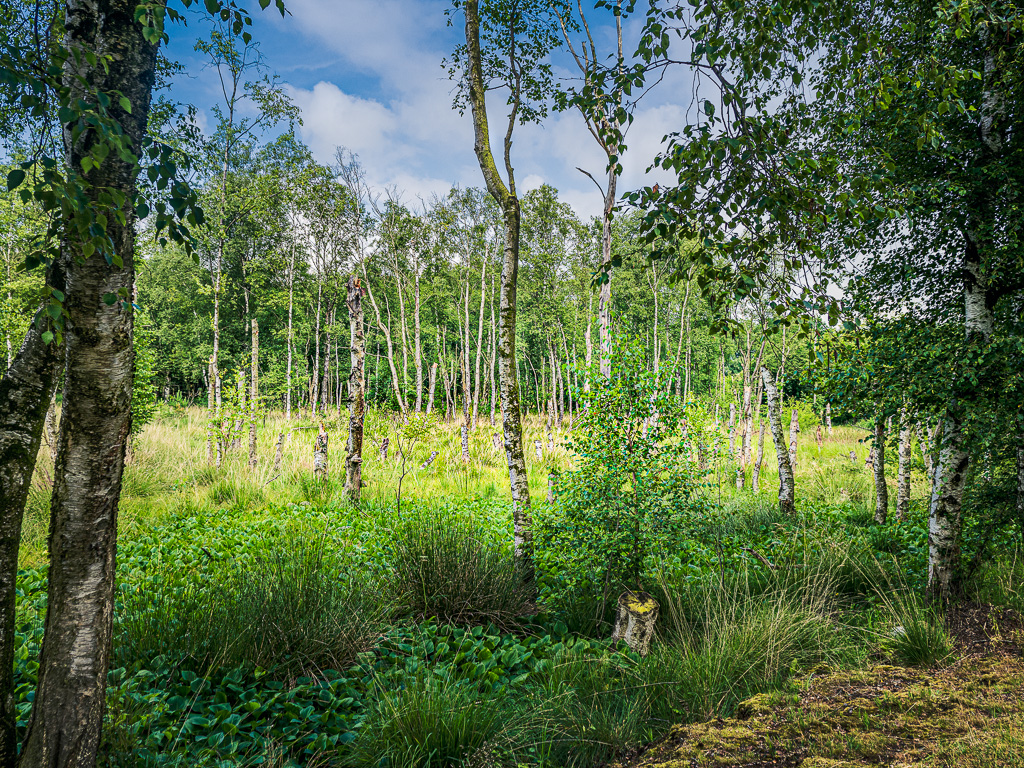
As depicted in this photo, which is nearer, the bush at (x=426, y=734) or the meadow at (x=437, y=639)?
the bush at (x=426, y=734)

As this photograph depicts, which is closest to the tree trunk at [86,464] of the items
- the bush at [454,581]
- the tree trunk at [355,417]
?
the bush at [454,581]

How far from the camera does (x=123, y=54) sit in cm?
193

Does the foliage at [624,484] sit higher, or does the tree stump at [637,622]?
the foliage at [624,484]

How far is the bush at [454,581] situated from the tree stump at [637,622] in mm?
990

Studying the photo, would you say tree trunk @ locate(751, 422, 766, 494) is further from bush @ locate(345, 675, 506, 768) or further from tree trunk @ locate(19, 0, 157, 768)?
tree trunk @ locate(19, 0, 157, 768)

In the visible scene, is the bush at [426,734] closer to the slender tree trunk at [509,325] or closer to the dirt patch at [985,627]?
the slender tree trunk at [509,325]

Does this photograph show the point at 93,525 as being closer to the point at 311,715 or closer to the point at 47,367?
the point at 47,367

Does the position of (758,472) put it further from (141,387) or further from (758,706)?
(141,387)

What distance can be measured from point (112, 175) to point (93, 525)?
1506mm

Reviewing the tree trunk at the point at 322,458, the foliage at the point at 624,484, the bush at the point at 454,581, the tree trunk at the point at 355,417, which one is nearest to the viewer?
the bush at the point at 454,581

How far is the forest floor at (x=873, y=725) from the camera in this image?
1711 millimetres

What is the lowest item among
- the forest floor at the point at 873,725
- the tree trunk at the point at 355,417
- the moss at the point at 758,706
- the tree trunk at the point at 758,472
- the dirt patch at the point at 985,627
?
the tree trunk at the point at 758,472

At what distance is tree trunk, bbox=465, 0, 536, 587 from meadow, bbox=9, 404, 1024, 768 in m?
0.31

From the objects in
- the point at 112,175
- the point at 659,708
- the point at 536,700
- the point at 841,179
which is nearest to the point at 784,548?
the point at 659,708
